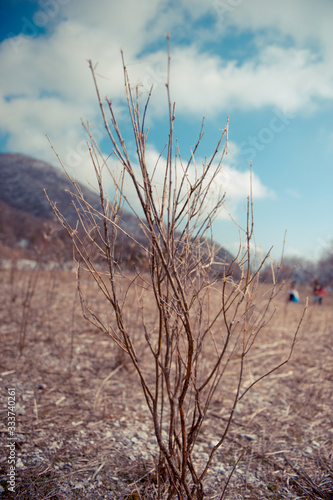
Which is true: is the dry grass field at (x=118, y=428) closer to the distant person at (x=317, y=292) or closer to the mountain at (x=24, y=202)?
the mountain at (x=24, y=202)

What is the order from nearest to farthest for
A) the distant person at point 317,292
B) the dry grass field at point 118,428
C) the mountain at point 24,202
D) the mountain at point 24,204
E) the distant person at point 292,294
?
the dry grass field at point 118,428 → the distant person at point 317,292 → the distant person at point 292,294 → the mountain at point 24,204 → the mountain at point 24,202

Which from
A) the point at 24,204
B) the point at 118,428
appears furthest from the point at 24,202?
the point at 118,428

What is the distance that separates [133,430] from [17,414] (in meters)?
0.82

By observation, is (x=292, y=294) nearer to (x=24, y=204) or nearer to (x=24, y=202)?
(x=24, y=204)

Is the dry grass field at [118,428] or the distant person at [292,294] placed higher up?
the distant person at [292,294]

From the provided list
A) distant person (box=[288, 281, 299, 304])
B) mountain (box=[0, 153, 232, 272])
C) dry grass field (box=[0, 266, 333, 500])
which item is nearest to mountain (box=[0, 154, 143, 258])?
mountain (box=[0, 153, 232, 272])

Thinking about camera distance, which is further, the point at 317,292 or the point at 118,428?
the point at 317,292

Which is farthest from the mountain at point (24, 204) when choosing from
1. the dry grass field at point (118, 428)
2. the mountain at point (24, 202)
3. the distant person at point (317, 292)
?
the distant person at point (317, 292)

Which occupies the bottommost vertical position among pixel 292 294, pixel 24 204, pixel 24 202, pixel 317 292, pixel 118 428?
pixel 118 428

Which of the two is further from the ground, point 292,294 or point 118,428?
point 292,294

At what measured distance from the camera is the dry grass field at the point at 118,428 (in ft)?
5.56

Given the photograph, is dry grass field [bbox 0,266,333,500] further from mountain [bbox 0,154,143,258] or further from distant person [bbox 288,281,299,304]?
distant person [bbox 288,281,299,304]

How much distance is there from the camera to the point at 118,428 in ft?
7.40

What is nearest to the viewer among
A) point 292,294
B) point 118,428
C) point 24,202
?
point 118,428
